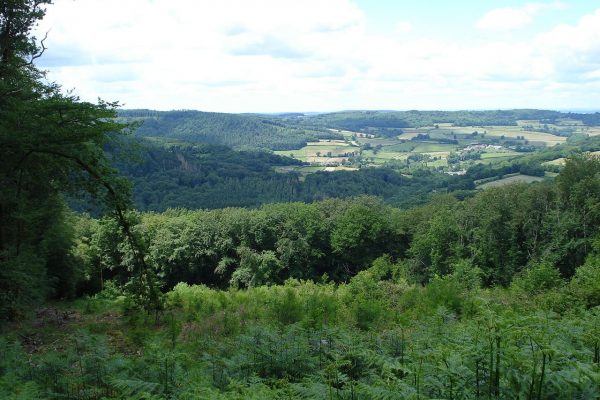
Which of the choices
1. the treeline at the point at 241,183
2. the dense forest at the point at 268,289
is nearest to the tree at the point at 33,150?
the dense forest at the point at 268,289

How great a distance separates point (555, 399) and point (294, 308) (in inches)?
408

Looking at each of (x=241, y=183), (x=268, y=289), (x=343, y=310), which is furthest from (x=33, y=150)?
(x=241, y=183)

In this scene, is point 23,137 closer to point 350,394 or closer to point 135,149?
point 135,149

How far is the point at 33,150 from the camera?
37.7 ft

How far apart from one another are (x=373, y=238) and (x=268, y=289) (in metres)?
20.1

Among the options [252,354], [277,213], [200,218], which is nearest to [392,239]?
[277,213]

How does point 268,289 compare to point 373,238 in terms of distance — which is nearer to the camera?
point 268,289

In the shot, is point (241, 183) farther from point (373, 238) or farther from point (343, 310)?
point (343, 310)

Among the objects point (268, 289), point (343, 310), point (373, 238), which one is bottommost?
point (373, 238)

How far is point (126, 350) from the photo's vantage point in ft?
37.0

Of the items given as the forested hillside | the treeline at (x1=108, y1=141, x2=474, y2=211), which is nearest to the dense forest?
the forested hillside

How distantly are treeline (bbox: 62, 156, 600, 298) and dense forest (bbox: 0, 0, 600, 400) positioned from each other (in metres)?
0.15

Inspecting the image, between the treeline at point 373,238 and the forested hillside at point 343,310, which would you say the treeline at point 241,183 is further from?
the forested hillside at point 343,310

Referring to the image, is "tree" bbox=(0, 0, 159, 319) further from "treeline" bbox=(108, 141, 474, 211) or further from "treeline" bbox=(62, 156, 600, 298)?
"treeline" bbox=(108, 141, 474, 211)
